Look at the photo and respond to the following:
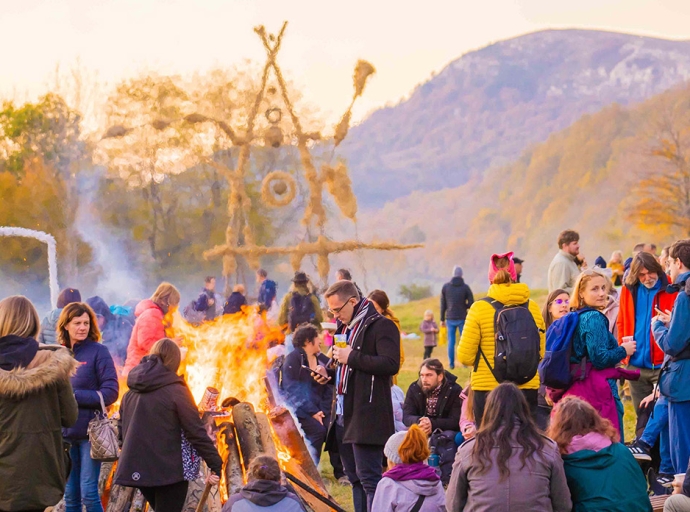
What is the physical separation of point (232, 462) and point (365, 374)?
5.30 ft

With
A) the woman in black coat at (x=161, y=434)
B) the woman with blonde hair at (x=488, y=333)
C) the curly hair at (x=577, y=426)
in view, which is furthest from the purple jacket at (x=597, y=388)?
the woman in black coat at (x=161, y=434)

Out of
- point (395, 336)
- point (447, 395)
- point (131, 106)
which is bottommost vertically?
point (447, 395)

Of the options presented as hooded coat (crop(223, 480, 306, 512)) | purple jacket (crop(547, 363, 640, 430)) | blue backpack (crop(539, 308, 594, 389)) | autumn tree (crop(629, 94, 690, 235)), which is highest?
autumn tree (crop(629, 94, 690, 235))

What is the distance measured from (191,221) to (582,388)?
25099 mm

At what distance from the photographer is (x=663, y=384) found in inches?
274

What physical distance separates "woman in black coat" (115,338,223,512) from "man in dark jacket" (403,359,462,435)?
2.41m

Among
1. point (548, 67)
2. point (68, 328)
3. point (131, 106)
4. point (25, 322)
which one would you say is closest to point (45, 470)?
point (25, 322)

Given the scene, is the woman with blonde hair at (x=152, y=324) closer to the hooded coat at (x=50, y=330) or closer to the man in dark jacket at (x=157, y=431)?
the hooded coat at (x=50, y=330)

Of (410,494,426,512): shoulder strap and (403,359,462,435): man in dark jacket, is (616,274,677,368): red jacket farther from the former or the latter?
(410,494,426,512): shoulder strap

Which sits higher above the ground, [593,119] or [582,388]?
[593,119]

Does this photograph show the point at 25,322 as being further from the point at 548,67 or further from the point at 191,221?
the point at 548,67

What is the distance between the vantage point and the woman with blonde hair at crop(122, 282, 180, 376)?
345 inches

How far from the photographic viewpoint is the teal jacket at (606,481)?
4809mm

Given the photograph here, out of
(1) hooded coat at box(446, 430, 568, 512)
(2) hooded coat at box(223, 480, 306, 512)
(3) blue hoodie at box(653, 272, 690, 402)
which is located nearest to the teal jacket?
(1) hooded coat at box(446, 430, 568, 512)
